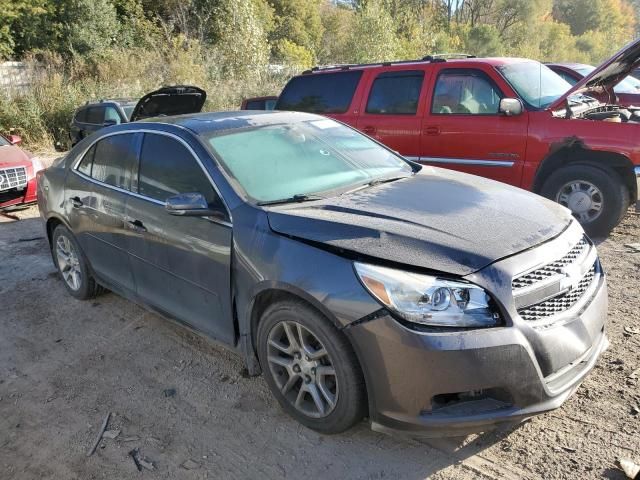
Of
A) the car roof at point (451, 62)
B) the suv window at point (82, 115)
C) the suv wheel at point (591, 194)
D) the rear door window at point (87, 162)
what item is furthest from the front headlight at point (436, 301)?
the suv window at point (82, 115)

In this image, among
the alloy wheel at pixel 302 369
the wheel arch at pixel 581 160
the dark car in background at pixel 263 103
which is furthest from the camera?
the dark car in background at pixel 263 103

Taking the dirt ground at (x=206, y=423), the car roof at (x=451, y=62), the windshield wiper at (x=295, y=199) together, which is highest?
the car roof at (x=451, y=62)

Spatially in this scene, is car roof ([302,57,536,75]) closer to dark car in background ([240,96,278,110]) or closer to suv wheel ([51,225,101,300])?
dark car in background ([240,96,278,110])

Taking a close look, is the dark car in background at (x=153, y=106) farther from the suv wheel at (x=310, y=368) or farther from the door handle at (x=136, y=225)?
the suv wheel at (x=310, y=368)

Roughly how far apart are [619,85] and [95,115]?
975 centimetres

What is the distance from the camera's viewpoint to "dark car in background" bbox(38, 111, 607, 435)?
235 cm

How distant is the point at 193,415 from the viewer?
3.11m

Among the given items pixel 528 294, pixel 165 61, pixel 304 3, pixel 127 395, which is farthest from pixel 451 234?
pixel 304 3

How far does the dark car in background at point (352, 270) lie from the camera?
2.35 m

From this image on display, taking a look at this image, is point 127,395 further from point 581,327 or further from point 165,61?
point 165,61

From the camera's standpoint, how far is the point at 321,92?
741cm

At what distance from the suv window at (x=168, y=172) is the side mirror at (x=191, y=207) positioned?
0.23 feet

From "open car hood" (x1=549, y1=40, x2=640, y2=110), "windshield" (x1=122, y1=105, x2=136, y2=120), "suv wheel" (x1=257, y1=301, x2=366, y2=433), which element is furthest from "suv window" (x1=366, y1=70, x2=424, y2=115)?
"windshield" (x1=122, y1=105, x2=136, y2=120)

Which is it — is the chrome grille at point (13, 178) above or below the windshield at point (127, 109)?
below
